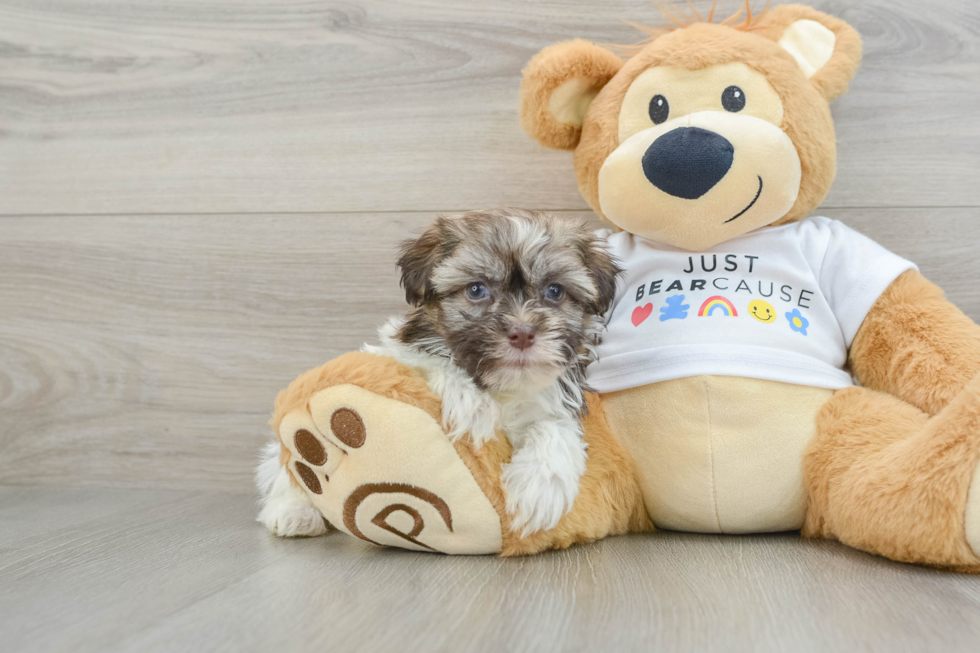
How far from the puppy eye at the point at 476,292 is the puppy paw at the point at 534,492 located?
26 centimetres

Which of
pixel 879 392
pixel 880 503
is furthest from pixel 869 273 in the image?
pixel 880 503

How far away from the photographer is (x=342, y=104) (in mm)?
1771

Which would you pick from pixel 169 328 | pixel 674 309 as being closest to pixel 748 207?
pixel 674 309

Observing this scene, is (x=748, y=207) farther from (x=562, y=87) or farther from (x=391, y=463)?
(x=391, y=463)

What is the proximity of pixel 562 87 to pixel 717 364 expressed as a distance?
593mm

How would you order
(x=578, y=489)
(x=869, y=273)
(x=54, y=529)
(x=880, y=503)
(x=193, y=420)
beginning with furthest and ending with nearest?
(x=193, y=420)
(x=54, y=529)
(x=869, y=273)
(x=578, y=489)
(x=880, y=503)

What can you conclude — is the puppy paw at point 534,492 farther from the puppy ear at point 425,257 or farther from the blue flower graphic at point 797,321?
the blue flower graphic at point 797,321

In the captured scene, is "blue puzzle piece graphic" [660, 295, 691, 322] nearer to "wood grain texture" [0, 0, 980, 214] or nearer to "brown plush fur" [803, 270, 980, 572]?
"brown plush fur" [803, 270, 980, 572]

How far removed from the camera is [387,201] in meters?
1.76

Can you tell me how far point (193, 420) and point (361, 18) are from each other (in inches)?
43.0

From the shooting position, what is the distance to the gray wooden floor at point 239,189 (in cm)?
159

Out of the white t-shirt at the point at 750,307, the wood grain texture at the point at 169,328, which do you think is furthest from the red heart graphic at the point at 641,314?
the wood grain texture at the point at 169,328

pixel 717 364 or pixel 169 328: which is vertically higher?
pixel 717 364

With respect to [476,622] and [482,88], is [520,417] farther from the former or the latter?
[482,88]
